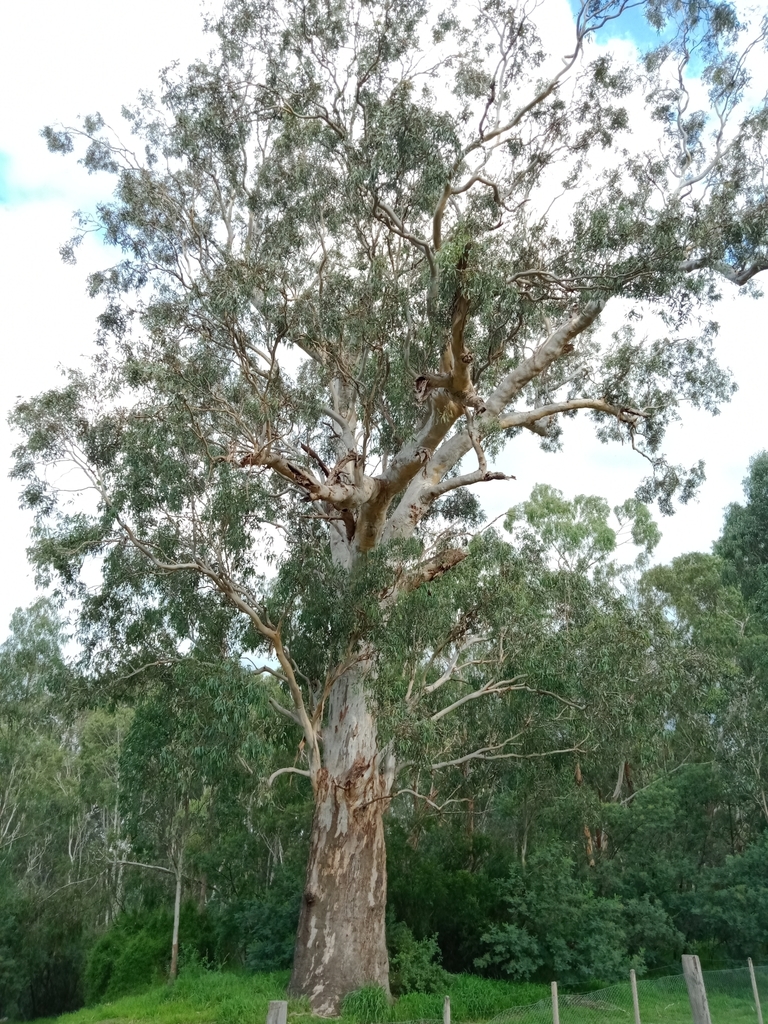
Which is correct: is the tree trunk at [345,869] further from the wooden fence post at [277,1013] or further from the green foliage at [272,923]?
the wooden fence post at [277,1013]

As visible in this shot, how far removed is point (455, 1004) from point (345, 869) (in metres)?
2.16

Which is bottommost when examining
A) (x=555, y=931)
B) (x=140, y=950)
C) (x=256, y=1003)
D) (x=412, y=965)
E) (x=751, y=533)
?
(x=256, y=1003)

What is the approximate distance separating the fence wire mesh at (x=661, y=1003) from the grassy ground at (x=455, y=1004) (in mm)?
11

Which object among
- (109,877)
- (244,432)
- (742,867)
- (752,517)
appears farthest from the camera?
(109,877)

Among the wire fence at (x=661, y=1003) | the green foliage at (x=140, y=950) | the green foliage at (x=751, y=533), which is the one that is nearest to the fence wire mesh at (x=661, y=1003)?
the wire fence at (x=661, y=1003)

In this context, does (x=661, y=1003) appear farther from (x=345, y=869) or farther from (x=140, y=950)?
(x=140, y=950)

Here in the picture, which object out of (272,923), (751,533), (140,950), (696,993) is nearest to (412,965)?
(272,923)

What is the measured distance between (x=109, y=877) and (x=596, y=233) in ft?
67.6

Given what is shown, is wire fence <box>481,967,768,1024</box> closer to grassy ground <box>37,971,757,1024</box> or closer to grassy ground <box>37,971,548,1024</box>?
grassy ground <box>37,971,757,1024</box>

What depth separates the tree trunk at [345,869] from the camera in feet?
29.1

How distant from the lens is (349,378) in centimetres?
1142

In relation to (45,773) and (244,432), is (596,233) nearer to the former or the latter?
(244,432)

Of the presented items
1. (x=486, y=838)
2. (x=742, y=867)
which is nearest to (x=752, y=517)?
(x=742, y=867)

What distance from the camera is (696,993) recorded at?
5531mm
